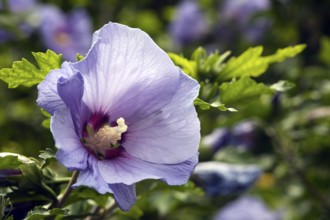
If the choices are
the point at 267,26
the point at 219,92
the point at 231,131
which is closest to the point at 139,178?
the point at 219,92

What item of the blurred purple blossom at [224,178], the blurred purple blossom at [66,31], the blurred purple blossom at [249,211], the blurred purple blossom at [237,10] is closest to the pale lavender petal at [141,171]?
the blurred purple blossom at [224,178]

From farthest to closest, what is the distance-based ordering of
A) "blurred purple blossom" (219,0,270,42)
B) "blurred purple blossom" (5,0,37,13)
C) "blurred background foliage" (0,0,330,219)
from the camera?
"blurred purple blossom" (219,0,270,42) → "blurred purple blossom" (5,0,37,13) → "blurred background foliage" (0,0,330,219)

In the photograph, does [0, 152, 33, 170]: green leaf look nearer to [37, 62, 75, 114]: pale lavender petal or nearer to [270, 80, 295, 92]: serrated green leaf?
[37, 62, 75, 114]: pale lavender petal

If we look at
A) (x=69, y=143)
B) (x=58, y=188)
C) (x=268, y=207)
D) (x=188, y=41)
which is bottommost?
(x=268, y=207)

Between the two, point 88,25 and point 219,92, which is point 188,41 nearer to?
point 88,25

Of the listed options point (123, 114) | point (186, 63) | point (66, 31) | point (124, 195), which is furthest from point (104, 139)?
point (66, 31)

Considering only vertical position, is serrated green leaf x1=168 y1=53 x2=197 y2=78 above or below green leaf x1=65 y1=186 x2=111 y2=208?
above

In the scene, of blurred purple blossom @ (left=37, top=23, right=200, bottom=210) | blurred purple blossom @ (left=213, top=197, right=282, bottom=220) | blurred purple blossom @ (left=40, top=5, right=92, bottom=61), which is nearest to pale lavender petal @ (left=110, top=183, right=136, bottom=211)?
blurred purple blossom @ (left=37, top=23, right=200, bottom=210)
